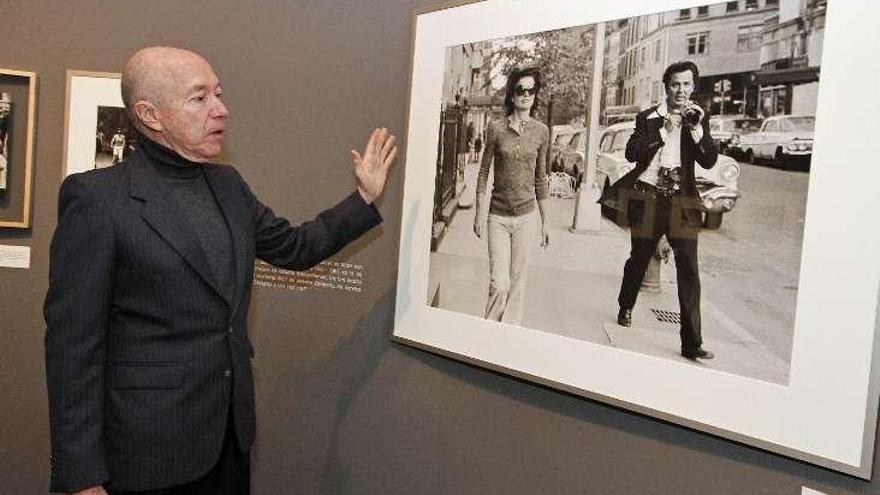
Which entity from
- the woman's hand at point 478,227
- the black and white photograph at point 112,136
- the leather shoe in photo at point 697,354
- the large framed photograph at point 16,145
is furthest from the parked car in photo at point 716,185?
the large framed photograph at point 16,145

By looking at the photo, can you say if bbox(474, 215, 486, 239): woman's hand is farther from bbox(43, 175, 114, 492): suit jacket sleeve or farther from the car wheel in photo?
bbox(43, 175, 114, 492): suit jacket sleeve

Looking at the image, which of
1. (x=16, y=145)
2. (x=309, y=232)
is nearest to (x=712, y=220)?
(x=309, y=232)

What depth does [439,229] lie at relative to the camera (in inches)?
83.4

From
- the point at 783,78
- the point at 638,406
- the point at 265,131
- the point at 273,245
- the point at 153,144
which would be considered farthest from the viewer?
the point at 265,131

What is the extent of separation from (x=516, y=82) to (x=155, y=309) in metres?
1.10

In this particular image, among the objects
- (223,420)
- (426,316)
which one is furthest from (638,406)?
(223,420)

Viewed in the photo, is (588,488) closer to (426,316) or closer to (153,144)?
(426,316)

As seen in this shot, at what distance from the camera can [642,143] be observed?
161 centimetres

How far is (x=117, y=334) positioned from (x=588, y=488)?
4.13 feet

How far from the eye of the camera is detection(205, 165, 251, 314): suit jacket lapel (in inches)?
70.7

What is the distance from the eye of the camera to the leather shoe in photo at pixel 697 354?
1.52 metres

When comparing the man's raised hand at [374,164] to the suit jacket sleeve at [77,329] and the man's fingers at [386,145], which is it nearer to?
the man's fingers at [386,145]

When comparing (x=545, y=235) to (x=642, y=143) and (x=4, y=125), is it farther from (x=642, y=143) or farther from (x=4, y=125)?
(x=4, y=125)

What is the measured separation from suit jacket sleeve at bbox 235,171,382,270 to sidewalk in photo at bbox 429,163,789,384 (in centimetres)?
27
